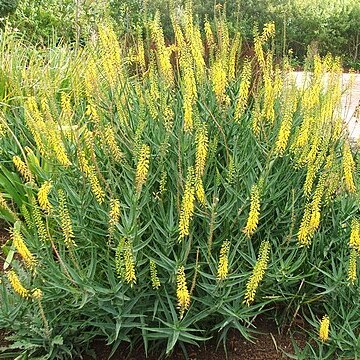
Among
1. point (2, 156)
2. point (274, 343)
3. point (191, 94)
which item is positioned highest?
point (191, 94)

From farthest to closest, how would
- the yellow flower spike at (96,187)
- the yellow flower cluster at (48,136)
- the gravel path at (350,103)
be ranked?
the gravel path at (350,103) < the yellow flower cluster at (48,136) < the yellow flower spike at (96,187)

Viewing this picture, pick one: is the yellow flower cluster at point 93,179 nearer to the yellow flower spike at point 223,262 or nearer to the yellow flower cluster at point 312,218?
the yellow flower spike at point 223,262

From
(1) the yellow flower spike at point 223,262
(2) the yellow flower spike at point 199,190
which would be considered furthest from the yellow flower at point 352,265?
(2) the yellow flower spike at point 199,190

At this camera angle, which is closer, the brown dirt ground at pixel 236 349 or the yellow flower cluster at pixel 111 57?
the brown dirt ground at pixel 236 349

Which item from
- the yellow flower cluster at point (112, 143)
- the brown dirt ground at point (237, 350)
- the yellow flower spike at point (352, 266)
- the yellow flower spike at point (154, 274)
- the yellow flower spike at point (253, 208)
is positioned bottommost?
the brown dirt ground at point (237, 350)

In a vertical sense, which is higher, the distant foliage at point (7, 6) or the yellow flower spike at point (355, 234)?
the distant foliage at point (7, 6)

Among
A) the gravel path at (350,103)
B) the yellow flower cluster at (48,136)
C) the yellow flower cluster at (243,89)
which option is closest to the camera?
the yellow flower cluster at (48,136)

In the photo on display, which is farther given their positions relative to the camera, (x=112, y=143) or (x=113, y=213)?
(x=112, y=143)

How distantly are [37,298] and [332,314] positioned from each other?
4.48ft

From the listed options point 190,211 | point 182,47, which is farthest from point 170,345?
point 182,47

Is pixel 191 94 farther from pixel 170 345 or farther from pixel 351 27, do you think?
pixel 351 27

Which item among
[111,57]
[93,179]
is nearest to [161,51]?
[111,57]

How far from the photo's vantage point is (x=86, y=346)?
9.82 ft

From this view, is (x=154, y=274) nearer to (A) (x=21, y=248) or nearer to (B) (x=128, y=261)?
(B) (x=128, y=261)
